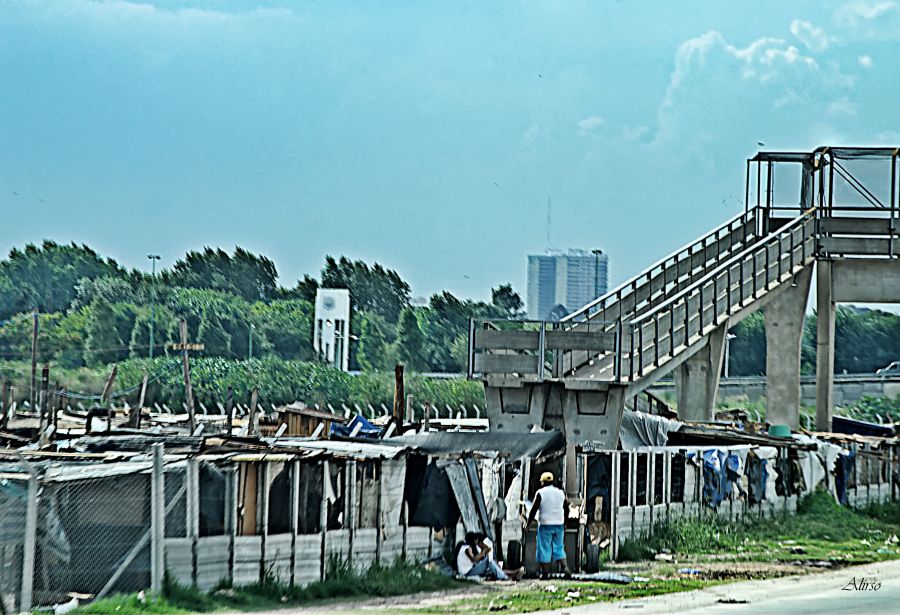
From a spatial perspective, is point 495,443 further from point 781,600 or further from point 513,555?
point 781,600

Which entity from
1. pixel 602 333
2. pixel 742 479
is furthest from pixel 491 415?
pixel 742 479

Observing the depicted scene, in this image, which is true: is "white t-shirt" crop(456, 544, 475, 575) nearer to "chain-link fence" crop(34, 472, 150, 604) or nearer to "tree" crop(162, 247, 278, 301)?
"chain-link fence" crop(34, 472, 150, 604)

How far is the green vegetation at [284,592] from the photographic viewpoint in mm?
16812

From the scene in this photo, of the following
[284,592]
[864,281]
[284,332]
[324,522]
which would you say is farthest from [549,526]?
[284,332]

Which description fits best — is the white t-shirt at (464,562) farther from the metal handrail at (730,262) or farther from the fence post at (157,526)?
the metal handrail at (730,262)

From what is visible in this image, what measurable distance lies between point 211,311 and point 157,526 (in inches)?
4311

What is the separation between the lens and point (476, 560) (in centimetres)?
2153

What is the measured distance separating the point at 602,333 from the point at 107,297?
362 ft

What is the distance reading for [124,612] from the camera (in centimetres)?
1631

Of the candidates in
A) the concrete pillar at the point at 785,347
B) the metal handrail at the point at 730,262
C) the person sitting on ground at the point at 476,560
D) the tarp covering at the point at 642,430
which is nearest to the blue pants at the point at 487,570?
the person sitting on ground at the point at 476,560

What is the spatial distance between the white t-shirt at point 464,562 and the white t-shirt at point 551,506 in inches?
47.4

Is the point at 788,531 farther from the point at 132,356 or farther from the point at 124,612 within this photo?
the point at 132,356

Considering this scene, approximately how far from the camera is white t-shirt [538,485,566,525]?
→ 71.6 ft

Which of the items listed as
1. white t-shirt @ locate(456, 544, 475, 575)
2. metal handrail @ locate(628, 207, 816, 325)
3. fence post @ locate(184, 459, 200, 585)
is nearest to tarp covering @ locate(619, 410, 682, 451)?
metal handrail @ locate(628, 207, 816, 325)
